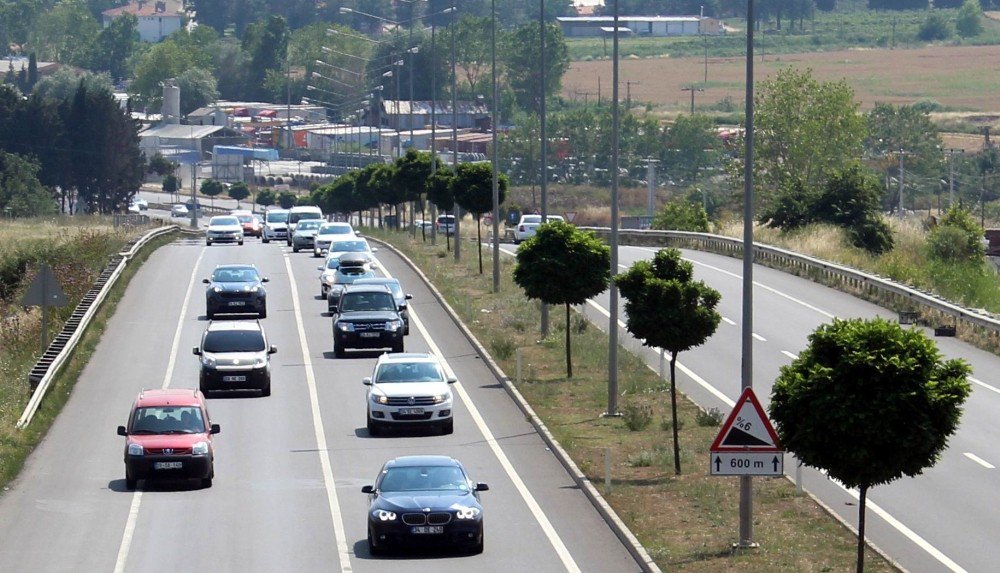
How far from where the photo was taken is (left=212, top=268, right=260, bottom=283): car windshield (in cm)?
4975

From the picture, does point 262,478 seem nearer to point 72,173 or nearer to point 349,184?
point 349,184

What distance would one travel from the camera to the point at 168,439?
28.2m

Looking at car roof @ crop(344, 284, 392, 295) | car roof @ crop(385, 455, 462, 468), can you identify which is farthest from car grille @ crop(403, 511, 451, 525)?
car roof @ crop(344, 284, 392, 295)

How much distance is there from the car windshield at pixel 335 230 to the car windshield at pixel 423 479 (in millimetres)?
45862

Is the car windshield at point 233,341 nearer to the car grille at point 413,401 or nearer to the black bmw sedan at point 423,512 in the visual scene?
the car grille at point 413,401

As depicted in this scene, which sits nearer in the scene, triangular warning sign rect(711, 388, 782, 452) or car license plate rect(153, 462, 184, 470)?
triangular warning sign rect(711, 388, 782, 452)

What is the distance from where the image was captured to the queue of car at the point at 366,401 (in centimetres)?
2306

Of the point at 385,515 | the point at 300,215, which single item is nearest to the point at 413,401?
the point at 385,515

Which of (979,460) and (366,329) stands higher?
(366,329)

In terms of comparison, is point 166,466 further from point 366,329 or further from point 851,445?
point 366,329

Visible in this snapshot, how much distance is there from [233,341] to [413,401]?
654 cm

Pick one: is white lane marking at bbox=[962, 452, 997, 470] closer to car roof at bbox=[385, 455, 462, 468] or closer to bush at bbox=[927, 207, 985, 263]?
car roof at bbox=[385, 455, 462, 468]

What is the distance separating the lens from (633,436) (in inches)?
1270

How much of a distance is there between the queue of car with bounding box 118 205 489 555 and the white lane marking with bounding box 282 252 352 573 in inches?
19.5
